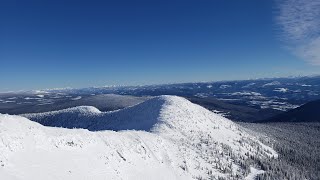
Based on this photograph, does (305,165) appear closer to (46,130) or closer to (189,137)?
(189,137)

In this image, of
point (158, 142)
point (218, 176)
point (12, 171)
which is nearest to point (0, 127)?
point (12, 171)

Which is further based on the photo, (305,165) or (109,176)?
(305,165)

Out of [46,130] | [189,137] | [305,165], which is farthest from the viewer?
[305,165]

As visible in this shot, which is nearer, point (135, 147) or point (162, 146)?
point (135, 147)

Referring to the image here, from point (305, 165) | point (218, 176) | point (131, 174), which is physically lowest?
point (305, 165)

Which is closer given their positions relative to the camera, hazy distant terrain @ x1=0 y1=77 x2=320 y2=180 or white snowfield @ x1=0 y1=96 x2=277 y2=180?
white snowfield @ x1=0 y1=96 x2=277 y2=180

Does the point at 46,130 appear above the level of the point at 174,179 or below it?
above

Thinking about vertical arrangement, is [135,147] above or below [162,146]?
above

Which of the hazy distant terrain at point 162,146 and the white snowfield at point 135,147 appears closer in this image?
→ the white snowfield at point 135,147
